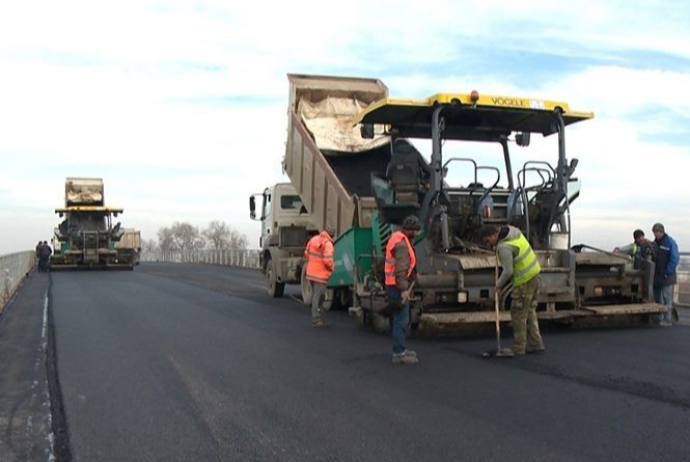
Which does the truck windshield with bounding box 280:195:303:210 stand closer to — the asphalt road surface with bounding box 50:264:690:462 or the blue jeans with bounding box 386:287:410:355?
the asphalt road surface with bounding box 50:264:690:462

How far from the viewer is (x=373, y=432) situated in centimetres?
501

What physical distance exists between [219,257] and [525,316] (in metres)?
35.6

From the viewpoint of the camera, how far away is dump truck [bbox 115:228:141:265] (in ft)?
108

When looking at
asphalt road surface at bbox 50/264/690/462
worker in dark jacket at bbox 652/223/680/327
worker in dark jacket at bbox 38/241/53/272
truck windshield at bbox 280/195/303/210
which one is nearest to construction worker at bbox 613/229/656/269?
worker in dark jacket at bbox 652/223/680/327

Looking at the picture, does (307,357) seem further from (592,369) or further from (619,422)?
(619,422)

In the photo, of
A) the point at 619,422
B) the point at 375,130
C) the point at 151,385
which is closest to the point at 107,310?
the point at 375,130

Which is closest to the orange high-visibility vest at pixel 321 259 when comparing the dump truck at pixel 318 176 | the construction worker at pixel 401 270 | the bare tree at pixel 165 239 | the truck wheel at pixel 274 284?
the dump truck at pixel 318 176

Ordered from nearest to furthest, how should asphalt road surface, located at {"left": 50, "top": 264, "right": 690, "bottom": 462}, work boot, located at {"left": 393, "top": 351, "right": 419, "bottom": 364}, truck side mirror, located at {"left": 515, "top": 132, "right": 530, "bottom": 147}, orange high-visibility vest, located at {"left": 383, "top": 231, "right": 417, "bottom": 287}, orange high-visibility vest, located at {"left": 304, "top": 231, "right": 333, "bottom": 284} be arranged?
asphalt road surface, located at {"left": 50, "top": 264, "right": 690, "bottom": 462} → work boot, located at {"left": 393, "top": 351, "right": 419, "bottom": 364} → orange high-visibility vest, located at {"left": 383, "top": 231, "right": 417, "bottom": 287} → truck side mirror, located at {"left": 515, "top": 132, "right": 530, "bottom": 147} → orange high-visibility vest, located at {"left": 304, "top": 231, "right": 333, "bottom": 284}

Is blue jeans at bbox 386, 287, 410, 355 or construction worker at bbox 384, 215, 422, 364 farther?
construction worker at bbox 384, 215, 422, 364

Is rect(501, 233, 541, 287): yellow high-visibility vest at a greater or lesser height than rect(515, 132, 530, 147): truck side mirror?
lesser

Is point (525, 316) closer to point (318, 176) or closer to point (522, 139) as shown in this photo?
point (522, 139)

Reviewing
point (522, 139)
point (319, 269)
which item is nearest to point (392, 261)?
point (319, 269)

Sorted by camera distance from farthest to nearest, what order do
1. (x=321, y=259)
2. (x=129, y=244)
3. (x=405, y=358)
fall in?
(x=129, y=244), (x=321, y=259), (x=405, y=358)

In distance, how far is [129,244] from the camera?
3666 cm
